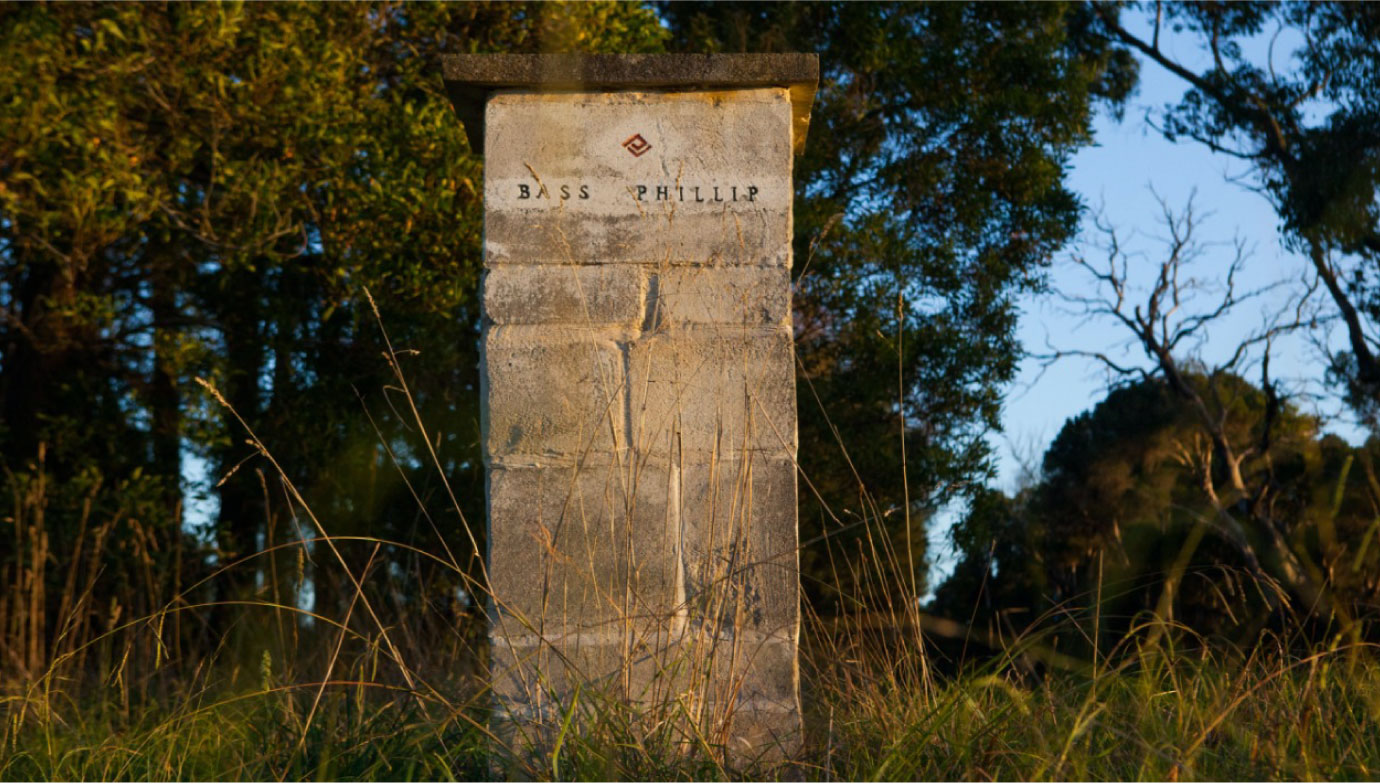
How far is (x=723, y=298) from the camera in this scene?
2.96 m

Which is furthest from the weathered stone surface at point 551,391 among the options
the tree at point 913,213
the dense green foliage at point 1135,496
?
the dense green foliage at point 1135,496

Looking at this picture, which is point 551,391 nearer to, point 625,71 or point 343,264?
point 625,71

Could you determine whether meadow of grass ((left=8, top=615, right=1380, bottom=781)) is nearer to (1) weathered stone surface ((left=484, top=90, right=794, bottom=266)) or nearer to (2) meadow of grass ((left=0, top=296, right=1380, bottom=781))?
(2) meadow of grass ((left=0, top=296, right=1380, bottom=781))

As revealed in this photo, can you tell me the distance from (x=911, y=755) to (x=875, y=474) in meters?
5.26

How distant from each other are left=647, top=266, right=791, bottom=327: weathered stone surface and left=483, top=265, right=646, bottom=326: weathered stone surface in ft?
0.20

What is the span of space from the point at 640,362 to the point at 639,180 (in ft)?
1.48

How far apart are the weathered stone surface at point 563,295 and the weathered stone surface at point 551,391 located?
1.4 inches

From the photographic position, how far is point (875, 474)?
297 inches

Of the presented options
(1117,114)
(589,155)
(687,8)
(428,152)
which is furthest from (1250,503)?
(589,155)

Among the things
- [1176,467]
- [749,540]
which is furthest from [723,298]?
[1176,467]

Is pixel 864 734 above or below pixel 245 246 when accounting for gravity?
below

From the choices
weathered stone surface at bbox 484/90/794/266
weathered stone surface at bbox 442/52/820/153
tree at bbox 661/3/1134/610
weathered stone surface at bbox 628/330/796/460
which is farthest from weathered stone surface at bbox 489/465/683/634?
tree at bbox 661/3/1134/610

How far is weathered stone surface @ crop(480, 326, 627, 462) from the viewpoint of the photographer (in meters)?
2.93

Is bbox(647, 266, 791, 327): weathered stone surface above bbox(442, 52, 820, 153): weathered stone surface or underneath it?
underneath
